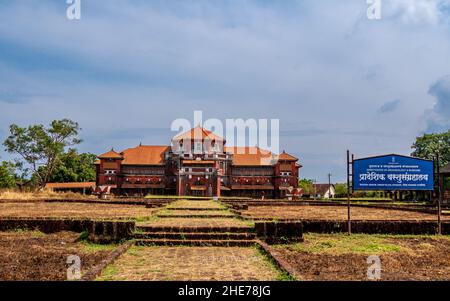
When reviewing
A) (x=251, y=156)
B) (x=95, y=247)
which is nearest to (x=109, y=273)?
(x=95, y=247)

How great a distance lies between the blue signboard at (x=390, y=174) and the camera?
567 inches

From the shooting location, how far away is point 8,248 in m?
9.76

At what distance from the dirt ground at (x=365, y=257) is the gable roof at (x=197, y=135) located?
60226 millimetres

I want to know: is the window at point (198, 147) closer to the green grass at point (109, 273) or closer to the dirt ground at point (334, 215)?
the dirt ground at point (334, 215)

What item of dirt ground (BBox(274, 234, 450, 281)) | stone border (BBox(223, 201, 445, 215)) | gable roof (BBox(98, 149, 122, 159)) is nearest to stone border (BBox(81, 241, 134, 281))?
dirt ground (BBox(274, 234, 450, 281))

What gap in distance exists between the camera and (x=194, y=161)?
2625 inches

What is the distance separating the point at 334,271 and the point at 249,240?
3.42 metres

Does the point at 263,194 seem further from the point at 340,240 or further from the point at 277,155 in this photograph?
the point at 340,240

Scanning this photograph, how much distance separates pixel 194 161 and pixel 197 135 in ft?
24.1

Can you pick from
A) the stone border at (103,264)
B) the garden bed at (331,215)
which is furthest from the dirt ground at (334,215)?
the stone border at (103,264)

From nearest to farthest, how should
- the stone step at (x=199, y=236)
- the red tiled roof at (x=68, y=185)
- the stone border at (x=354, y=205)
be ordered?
the stone step at (x=199, y=236) → the stone border at (x=354, y=205) → the red tiled roof at (x=68, y=185)

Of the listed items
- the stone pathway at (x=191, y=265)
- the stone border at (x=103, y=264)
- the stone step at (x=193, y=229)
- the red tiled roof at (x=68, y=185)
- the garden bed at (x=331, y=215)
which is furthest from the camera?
the red tiled roof at (x=68, y=185)

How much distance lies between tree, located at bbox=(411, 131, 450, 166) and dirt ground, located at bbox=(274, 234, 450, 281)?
196ft

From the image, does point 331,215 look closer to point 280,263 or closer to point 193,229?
point 193,229
